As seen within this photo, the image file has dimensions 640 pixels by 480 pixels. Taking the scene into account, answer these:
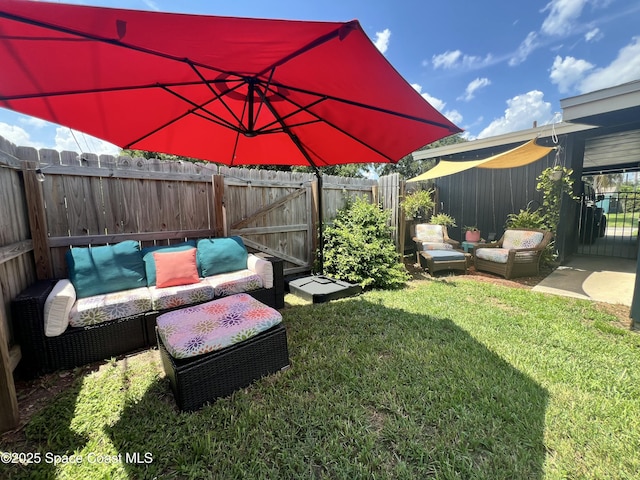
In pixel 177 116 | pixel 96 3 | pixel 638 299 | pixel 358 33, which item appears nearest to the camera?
pixel 96 3

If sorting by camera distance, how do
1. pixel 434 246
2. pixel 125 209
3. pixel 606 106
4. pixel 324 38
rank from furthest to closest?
pixel 434 246, pixel 606 106, pixel 125 209, pixel 324 38

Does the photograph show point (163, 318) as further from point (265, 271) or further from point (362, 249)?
point (362, 249)

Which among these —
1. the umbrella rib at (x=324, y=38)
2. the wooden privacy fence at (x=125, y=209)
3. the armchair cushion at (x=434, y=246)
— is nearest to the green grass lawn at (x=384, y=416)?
the wooden privacy fence at (x=125, y=209)

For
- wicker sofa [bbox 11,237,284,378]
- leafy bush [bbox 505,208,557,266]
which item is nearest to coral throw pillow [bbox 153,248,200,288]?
wicker sofa [bbox 11,237,284,378]

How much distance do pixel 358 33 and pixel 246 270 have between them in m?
2.93

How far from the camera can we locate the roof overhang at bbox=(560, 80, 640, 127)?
13.1ft

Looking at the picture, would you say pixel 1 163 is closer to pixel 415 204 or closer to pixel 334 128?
pixel 334 128

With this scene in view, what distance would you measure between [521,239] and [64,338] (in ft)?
23.1

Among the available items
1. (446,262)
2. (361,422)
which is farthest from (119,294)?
(446,262)

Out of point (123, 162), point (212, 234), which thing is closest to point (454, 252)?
point (212, 234)

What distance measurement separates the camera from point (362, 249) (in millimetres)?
4535

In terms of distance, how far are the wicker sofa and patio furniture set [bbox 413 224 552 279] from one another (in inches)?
134

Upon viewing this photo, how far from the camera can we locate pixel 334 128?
2.92 m

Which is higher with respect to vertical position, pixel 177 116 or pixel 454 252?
pixel 177 116
